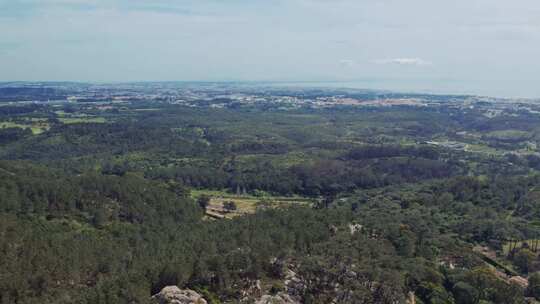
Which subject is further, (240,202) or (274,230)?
(240,202)

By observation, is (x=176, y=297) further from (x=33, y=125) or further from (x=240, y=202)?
(x=33, y=125)

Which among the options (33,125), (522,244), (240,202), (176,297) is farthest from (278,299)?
(33,125)

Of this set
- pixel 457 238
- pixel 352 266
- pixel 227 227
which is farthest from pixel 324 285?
pixel 457 238

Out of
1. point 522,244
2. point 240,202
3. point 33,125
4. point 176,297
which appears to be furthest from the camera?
point 33,125

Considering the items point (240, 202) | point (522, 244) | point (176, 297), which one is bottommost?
point (240, 202)

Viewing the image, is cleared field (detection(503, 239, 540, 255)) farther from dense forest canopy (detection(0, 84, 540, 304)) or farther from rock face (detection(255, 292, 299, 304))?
rock face (detection(255, 292, 299, 304))

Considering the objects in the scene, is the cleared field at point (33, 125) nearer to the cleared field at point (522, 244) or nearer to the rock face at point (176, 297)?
the rock face at point (176, 297)

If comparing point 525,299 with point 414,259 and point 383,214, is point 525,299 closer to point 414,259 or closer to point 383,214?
point 414,259
